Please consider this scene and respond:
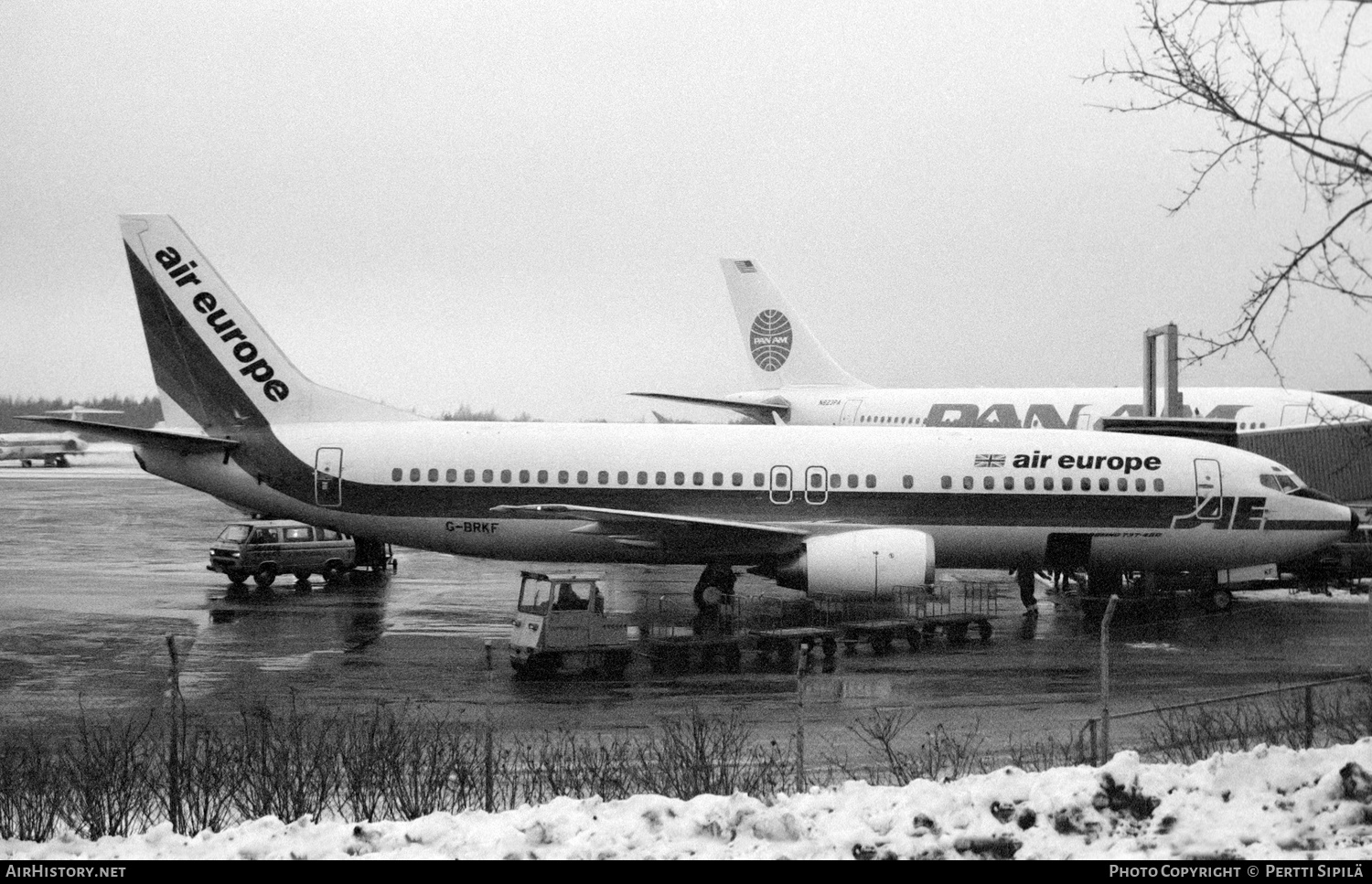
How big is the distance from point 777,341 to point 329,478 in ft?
113

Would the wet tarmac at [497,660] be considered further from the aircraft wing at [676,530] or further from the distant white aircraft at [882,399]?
the distant white aircraft at [882,399]

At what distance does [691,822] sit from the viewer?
9688 mm

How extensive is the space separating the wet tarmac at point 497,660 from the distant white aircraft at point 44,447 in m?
62.9

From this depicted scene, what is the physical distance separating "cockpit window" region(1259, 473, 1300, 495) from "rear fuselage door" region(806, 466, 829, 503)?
9.82m

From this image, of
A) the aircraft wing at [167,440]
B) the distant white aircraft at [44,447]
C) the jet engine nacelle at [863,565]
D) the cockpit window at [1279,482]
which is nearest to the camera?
the jet engine nacelle at [863,565]

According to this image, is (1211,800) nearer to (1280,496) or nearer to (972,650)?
(972,650)

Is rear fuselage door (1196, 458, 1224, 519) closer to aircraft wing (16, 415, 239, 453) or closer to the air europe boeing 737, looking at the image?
the air europe boeing 737

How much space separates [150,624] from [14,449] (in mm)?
81304

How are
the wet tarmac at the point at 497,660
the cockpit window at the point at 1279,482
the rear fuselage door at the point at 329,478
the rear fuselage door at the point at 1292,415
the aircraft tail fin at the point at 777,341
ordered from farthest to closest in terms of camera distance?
the aircraft tail fin at the point at 777,341
the rear fuselage door at the point at 1292,415
the cockpit window at the point at 1279,482
the rear fuselage door at the point at 329,478
the wet tarmac at the point at 497,660

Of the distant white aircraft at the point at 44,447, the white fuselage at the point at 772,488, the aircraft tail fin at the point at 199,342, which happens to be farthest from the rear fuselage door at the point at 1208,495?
the distant white aircraft at the point at 44,447

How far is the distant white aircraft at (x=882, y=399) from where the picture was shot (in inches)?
1816

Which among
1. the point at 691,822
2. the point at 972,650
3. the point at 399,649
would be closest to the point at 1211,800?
the point at 691,822

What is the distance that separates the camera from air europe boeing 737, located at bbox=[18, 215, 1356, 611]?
26.1 m

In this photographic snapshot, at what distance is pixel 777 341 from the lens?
58.2 meters
